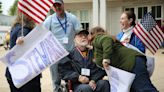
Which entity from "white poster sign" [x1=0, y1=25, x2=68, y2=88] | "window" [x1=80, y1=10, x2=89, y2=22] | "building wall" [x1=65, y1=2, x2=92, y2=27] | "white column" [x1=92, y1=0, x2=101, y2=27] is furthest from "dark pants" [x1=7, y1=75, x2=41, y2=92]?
"window" [x1=80, y1=10, x2=89, y2=22]

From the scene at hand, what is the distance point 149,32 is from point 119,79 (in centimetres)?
142

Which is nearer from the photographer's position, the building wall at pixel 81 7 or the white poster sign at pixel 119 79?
the white poster sign at pixel 119 79

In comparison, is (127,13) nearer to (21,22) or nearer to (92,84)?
(92,84)

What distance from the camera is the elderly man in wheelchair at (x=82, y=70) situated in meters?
5.66

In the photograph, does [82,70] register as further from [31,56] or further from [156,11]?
[156,11]

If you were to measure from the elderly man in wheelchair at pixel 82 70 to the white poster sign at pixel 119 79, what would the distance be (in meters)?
0.27

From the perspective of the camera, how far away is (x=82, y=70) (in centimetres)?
575

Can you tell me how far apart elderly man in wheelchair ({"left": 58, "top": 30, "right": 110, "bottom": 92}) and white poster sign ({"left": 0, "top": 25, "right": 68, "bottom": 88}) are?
59 cm

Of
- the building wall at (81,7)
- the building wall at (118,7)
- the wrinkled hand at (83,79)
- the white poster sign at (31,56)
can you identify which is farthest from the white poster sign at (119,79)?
the building wall at (81,7)

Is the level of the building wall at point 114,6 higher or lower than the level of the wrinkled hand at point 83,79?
lower

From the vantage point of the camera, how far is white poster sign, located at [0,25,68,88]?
16.8 feet


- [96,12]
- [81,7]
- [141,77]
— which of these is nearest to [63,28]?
[141,77]

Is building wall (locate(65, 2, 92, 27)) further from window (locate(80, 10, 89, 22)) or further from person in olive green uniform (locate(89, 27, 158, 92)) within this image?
person in olive green uniform (locate(89, 27, 158, 92))

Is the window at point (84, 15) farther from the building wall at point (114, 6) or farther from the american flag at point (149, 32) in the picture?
the american flag at point (149, 32)
